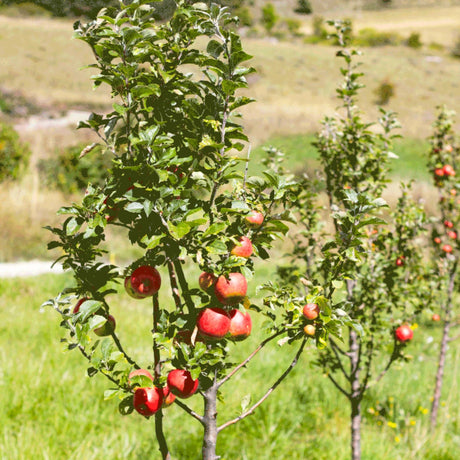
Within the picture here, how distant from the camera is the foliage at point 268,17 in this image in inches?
2448

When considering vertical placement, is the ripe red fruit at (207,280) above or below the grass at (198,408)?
above

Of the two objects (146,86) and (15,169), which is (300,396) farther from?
(15,169)

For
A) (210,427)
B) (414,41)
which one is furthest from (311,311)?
(414,41)

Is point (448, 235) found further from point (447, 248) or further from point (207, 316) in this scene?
point (207, 316)

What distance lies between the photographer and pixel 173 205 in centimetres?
130

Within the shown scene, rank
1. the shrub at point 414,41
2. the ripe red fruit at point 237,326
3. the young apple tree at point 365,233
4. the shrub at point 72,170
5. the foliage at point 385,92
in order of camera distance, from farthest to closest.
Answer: the shrub at point 414,41 → the foliage at point 385,92 → the shrub at point 72,170 → the young apple tree at point 365,233 → the ripe red fruit at point 237,326

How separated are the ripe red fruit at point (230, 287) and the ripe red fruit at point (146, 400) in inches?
13.7

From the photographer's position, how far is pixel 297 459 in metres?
3.14

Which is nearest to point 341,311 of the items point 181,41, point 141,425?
point 181,41

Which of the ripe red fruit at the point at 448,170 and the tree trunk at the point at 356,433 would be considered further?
the ripe red fruit at the point at 448,170

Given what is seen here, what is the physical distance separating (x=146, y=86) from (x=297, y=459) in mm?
2725

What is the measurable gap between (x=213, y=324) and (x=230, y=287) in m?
0.11

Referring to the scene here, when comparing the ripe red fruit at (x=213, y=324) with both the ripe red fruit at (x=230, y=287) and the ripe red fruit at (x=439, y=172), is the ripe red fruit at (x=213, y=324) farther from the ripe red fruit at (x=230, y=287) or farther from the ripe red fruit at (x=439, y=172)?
the ripe red fruit at (x=439, y=172)

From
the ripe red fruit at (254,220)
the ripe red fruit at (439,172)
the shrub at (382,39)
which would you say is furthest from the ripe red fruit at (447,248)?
the shrub at (382,39)
